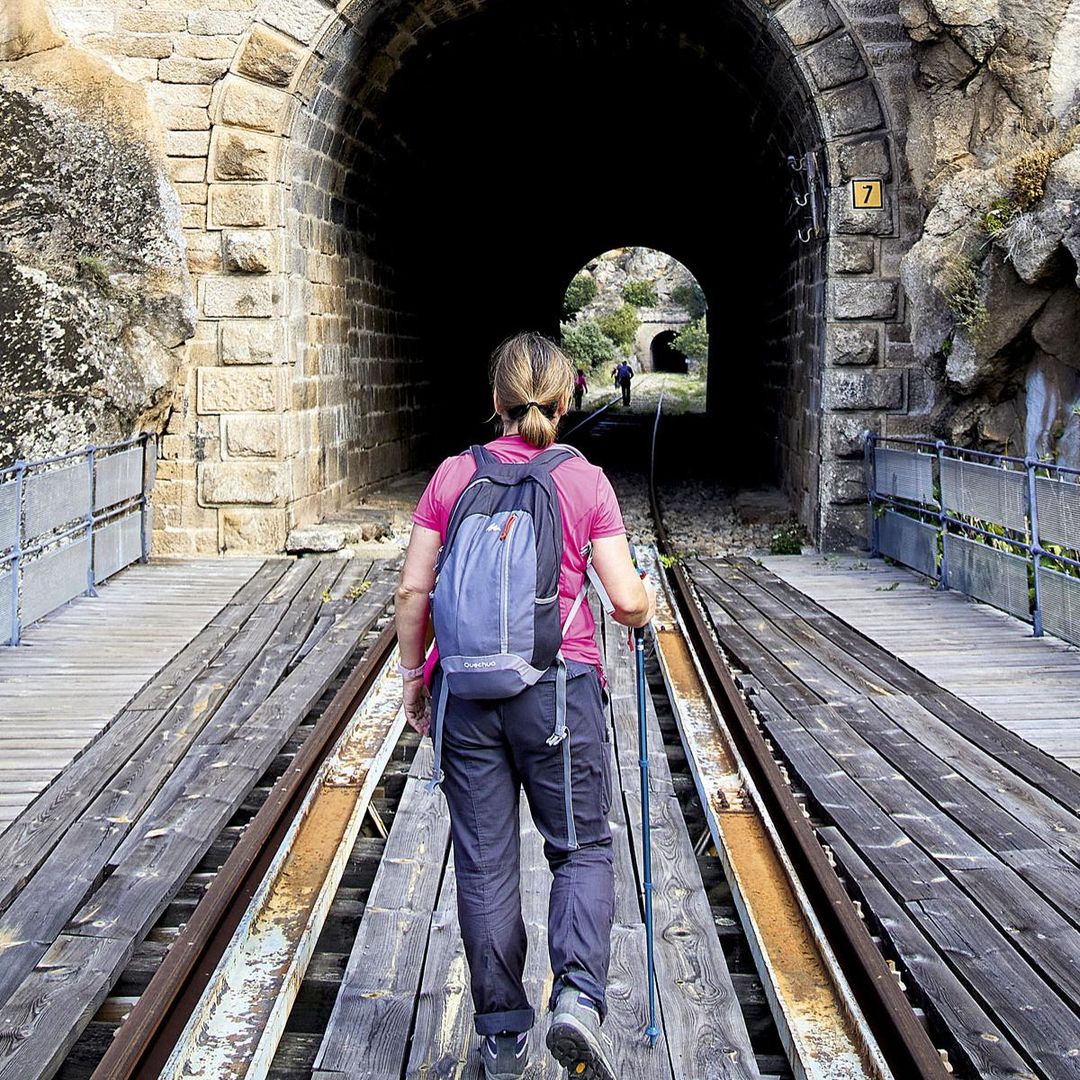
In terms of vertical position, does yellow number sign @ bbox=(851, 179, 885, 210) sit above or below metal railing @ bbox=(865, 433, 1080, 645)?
above

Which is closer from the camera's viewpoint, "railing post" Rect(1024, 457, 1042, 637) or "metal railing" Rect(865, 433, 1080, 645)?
"metal railing" Rect(865, 433, 1080, 645)

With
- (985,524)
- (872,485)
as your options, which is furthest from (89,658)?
(872,485)

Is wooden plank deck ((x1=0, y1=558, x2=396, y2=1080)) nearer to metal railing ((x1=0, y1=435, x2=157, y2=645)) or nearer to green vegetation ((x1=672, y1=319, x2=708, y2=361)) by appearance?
metal railing ((x1=0, y1=435, x2=157, y2=645))

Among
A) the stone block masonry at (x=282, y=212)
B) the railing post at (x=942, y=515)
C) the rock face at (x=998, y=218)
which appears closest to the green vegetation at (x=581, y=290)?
the stone block masonry at (x=282, y=212)

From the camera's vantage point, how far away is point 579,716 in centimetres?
304

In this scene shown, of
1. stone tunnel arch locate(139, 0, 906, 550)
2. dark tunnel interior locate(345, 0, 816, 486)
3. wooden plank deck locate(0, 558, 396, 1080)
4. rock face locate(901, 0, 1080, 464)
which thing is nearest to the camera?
wooden plank deck locate(0, 558, 396, 1080)

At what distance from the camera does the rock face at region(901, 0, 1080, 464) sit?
8.34 meters

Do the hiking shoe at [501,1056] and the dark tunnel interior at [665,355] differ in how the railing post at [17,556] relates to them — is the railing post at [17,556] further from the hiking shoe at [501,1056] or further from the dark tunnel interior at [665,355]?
the dark tunnel interior at [665,355]

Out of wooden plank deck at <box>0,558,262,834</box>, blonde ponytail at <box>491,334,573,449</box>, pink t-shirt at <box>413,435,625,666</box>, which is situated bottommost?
wooden plank deck at <box>0,558,262,834</box>

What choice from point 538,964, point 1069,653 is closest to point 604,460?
point 1069,653

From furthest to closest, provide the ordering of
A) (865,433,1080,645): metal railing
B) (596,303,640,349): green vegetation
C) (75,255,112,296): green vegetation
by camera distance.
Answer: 1. (596,303,640,349): green vegetation
2. (75,255,112,296): green vegetation
3. (865,433,1080,645): metal railing

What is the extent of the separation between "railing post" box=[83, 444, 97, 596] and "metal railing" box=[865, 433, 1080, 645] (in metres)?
5.58

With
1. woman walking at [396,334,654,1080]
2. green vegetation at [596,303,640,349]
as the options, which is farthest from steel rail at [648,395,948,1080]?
green vegetation at [596,303,640,349]

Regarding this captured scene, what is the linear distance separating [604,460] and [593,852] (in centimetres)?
1738
